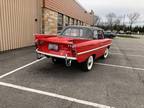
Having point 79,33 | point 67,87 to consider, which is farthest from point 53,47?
point 79,33

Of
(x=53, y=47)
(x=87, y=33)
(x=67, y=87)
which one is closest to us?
(x=67, y=87)

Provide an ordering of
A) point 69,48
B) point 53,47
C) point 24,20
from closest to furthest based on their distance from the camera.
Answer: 1. point 69,48
2. point 53,47
3. point 24,20

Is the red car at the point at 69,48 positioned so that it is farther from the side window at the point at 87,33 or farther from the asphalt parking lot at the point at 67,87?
the asphalt parking lot at the point at 67,87

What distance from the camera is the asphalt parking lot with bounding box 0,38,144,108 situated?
3503mm

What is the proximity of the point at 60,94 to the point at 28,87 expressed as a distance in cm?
92

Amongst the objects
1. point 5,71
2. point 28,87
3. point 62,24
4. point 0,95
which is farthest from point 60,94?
point 62,24

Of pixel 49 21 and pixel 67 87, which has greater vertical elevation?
pixel 49 21

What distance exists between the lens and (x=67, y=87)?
4.34 meters

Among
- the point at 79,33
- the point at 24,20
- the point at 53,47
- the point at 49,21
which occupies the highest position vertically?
the point at 49,21

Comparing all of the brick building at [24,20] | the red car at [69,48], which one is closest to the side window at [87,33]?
the red car at [69,48]

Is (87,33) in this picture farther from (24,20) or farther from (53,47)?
(24,20)

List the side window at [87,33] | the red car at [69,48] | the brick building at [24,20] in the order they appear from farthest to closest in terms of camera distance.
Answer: the brick building at [24,20] → the side window at [87,33] → the red car at [69,48]

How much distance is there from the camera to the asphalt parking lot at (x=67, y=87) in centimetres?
350

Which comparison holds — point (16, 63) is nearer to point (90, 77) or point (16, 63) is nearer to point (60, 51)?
point (60, 51)
